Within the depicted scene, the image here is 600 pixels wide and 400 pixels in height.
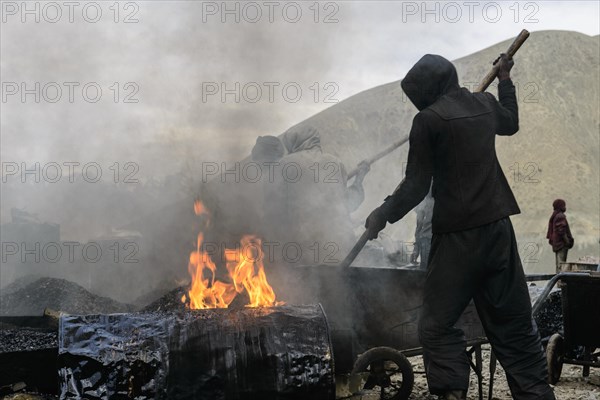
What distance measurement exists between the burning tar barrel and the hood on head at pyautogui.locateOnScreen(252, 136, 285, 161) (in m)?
4.53

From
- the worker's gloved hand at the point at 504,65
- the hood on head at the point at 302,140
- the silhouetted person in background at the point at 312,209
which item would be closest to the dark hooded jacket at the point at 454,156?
the worker's gloved hand at the point at 504,65

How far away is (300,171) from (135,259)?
516 centimetres

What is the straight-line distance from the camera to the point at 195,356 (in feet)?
11.9

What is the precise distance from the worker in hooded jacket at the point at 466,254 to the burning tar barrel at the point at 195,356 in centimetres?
71

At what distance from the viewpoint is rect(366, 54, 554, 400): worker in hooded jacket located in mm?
3799

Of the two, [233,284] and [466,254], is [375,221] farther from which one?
[233,284]

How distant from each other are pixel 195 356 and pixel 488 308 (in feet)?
5.78

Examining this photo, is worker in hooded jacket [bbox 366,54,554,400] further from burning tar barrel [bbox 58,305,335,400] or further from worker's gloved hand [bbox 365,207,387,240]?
burning tar barrel [bbox 58,305,335,400]

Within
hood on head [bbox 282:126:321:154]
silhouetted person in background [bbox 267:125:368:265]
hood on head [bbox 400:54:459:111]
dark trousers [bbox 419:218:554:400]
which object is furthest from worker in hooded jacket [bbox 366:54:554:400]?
hood on head [bbox 282:126:321:154]

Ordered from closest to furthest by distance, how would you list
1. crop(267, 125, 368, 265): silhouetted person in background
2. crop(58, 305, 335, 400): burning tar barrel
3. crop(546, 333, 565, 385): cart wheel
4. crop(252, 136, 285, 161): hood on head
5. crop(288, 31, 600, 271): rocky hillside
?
1. crop(58, 305, 335, 400): burning tar barrel
2. crop(546, 333, 565, 385): cart wheel
3. crop(267, 125, 368, 265): silhouetted person in background
4. crop(252, 136, 285, 161): hood on head
5. crop(288, 31, 600, 271): rocky hillside

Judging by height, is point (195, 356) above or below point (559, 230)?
below

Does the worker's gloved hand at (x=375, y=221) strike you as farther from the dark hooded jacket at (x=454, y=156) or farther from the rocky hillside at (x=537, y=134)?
the rocky hillside at (x=537, y=134)

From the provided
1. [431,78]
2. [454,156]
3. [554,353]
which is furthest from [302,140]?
[454,156]

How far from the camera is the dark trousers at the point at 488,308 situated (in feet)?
12.4
